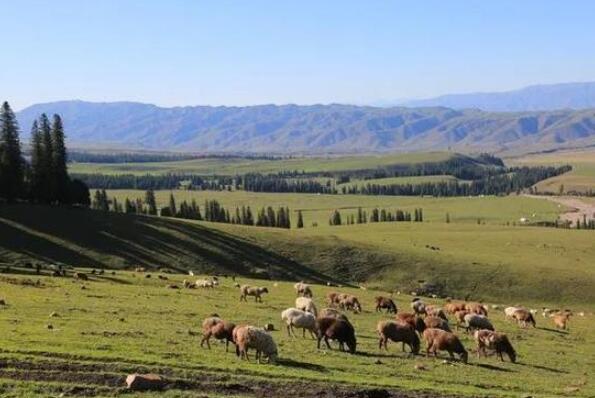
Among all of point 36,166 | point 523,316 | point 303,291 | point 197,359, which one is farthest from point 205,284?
point 36,166

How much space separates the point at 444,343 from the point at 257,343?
35.2ft

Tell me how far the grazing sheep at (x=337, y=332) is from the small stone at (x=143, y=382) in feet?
38.1

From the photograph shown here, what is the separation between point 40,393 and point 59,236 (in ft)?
238

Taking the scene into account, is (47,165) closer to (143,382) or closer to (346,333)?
(346,333)

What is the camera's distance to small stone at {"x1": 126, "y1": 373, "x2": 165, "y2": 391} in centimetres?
2372

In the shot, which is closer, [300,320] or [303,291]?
[300,320]

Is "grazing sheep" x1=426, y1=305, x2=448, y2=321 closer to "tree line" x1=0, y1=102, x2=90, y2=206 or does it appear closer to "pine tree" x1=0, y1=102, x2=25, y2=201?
"tree line" x1=0, y1=102, x2=90, y2=206

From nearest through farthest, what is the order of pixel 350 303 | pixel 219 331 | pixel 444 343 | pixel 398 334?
1. pixel 219 331
2. pixel 444 343
3. pixel 398 334
4. pixel 350 303

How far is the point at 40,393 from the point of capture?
74.4 ft

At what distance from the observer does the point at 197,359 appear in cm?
2820

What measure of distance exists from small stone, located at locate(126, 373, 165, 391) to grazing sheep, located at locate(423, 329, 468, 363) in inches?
631

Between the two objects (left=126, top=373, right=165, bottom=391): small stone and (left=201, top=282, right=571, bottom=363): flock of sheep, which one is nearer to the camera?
(left=126, top=373, right=165, bottom=391): small stone

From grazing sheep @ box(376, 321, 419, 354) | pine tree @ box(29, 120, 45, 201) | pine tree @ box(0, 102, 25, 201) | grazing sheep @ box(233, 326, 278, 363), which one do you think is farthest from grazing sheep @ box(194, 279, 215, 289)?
pine tree @ box(29, 120, 45, 201)

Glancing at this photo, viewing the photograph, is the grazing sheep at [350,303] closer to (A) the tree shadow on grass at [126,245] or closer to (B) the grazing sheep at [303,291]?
(B) the grazing sheep at [303,291]
